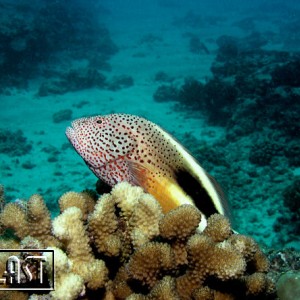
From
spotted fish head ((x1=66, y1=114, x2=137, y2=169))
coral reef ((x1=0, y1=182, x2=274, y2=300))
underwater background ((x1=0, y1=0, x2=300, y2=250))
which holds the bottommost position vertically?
coral reef ((x1=0, y1=182, x2=274, y2=300))

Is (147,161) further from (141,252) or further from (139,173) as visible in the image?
(141,252)

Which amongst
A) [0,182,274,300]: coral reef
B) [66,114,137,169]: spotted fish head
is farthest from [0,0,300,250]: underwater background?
[66,114,137,169]: spotted fish head

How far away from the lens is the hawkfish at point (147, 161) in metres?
2.51

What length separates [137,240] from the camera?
7.23 ft

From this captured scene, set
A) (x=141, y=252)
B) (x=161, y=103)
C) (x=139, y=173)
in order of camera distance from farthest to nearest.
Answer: (x=161, y=103) → (x=139, y=173) → (x=141, y=252)

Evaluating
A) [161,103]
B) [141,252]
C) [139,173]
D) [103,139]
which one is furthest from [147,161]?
[161,103]

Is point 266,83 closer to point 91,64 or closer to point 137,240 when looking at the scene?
Answer: point 137,240

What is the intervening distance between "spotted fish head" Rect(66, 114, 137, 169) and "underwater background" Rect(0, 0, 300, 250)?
3.26ft

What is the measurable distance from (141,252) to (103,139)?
107 cm

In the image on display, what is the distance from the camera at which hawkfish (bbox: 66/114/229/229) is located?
251 cm

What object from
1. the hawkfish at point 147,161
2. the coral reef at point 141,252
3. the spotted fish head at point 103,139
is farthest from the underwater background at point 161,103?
the spotted fish head at point 103,139

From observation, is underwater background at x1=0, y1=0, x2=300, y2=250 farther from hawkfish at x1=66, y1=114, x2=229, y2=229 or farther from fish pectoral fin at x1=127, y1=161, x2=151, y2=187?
fish pectoral fin at x1=127, y1=161, x2=151, y2=187

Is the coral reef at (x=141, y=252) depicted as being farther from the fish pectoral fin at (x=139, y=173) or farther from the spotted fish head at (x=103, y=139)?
the spotted fish head at (x=103, y=139)

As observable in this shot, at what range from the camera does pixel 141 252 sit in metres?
2.03
